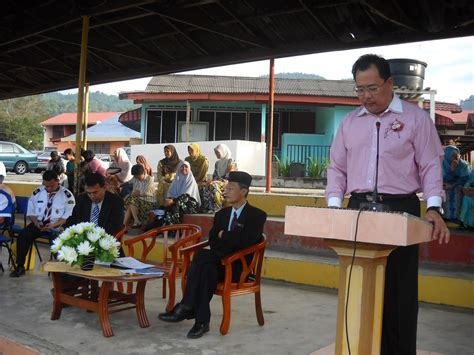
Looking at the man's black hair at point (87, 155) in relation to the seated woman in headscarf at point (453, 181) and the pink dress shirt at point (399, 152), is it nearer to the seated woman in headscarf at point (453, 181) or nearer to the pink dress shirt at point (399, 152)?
the seated woman in headscarf at point (453, 181)

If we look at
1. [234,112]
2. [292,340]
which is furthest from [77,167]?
[234,112]

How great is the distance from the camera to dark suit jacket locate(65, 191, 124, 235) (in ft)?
16.6

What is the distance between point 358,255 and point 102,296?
2465 mm

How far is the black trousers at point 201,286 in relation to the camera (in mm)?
4105

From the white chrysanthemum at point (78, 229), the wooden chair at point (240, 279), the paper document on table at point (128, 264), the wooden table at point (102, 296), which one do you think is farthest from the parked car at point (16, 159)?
the wooden chair at point (240, 279)

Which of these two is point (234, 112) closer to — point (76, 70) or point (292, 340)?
point (76, 70)

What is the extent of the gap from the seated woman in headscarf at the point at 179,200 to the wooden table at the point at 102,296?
2.61m

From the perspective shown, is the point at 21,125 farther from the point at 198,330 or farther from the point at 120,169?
the point at 198,330

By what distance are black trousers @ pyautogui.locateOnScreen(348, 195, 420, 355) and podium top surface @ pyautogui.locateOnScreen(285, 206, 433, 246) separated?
0.92 ft

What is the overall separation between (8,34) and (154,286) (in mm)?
4678

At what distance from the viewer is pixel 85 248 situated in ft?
13.2

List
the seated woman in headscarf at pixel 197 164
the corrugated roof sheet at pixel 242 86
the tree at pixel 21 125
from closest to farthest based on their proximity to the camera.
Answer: the seated woman in headscarf at pixel 197 164 < the corrugated roof sheet at pixel 242 86 < the tree at pixel 21 125

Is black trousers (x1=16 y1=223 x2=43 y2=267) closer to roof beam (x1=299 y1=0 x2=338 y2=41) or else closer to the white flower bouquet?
the white flower bouquet

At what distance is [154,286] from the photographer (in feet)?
19.0
